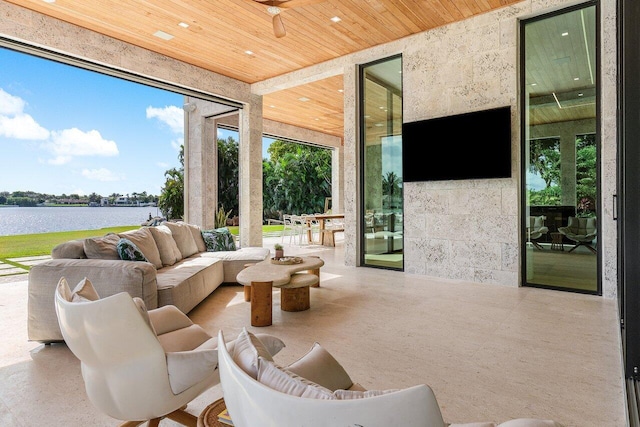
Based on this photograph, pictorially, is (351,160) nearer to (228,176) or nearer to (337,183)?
(228,176)

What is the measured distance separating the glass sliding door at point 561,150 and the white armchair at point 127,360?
15.6 ft

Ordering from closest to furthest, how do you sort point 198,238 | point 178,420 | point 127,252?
1. point 178,420
2. point 127,252
3. point 198,238

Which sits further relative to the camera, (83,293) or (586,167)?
(586,167)

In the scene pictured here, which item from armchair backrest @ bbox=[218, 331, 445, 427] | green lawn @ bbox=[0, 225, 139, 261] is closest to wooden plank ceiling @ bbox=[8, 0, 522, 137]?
green lawn @ bbox=[0, 225, 139, 261]

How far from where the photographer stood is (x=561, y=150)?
474 cm

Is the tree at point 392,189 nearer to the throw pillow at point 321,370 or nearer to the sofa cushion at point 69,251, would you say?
the sofa cushion at point 69,251

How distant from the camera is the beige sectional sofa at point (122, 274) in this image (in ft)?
9.77

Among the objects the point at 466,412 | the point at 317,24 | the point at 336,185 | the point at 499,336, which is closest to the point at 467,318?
the point at 499,336

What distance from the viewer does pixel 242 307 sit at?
4.15 meters

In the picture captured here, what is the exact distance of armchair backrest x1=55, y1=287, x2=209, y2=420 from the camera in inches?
56.9

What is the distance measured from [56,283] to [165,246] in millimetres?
1730

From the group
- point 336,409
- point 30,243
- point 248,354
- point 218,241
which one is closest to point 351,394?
point 336,409

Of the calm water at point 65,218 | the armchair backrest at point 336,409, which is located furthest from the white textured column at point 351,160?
the armchair backrest at point 336,409

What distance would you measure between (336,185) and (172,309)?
11615mm
